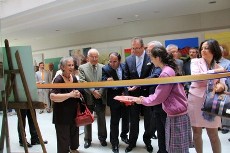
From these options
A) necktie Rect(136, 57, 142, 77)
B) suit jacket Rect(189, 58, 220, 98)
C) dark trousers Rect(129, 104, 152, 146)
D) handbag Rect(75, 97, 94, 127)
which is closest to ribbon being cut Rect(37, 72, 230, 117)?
suit jacket Rect(189, 58, 220, 98)

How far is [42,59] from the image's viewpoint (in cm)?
1147

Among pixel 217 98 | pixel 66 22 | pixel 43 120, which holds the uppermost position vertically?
pixel 66 22

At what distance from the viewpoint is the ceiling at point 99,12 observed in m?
6.14

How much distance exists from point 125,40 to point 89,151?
507 cm

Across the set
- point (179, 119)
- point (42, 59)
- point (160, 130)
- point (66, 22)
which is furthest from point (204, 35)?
point (42, 59)

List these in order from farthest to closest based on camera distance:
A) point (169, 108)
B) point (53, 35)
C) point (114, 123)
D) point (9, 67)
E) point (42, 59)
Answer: point (42, 59) < point (53, 35) < point (114, 123) < point (169, 108) < point (9, 67)

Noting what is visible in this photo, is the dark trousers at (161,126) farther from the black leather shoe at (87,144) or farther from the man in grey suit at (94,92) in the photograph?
the black leather shoe at (87,144)

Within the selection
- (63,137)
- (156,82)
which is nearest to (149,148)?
(63,137)

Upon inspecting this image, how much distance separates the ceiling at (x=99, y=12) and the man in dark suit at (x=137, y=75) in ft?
7.56

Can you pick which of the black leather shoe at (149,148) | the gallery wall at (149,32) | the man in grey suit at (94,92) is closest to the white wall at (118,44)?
the gallery wall at (149,32)

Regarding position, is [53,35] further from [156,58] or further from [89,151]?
[156,58]

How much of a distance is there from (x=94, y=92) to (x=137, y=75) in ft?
2.90

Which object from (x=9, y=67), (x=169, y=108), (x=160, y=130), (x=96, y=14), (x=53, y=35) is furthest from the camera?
(x=53, y=35)

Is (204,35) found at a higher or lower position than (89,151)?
higher
